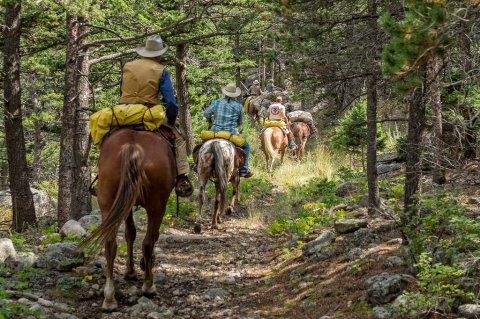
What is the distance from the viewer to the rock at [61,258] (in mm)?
6723

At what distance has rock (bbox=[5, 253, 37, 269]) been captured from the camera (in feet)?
21.6

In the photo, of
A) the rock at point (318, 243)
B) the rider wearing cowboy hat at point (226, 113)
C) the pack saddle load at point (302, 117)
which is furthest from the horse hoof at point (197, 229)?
the pack saddle load at point (302, 117)

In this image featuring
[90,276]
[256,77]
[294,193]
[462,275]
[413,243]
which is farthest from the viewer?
[256,77]

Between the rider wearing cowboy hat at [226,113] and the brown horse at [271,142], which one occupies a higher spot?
the rider wearing cowboy hat at [226,113]

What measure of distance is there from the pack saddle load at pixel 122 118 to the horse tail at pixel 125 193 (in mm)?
604

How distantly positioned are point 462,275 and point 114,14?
33.5ft

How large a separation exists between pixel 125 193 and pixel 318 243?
11.3ft

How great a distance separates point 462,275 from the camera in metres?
4.67

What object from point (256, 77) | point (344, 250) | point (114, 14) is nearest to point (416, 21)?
point (344, 250)

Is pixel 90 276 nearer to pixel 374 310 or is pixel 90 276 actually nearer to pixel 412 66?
pixel 374 310

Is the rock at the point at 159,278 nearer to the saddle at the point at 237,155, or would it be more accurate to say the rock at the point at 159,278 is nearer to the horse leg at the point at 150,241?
the horse leg at the point at 150,241

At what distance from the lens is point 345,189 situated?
1221cm

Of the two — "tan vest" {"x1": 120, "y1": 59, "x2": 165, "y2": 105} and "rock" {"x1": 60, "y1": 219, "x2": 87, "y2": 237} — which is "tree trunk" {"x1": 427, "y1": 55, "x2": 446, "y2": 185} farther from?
"rock" {"x1": 60, "y1": 219, "x2": 87, "y2": 237}

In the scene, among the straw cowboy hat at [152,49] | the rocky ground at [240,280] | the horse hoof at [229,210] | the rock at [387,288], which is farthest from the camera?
the horse hoof at [229,210]
